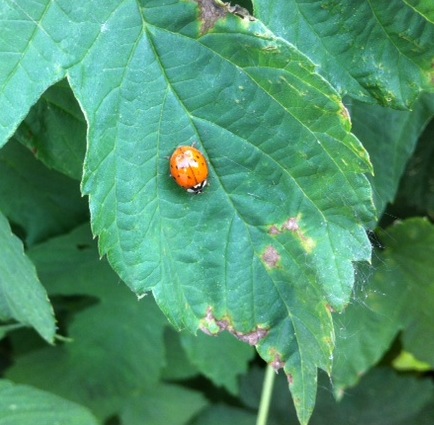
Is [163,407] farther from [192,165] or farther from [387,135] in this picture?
[192,165]

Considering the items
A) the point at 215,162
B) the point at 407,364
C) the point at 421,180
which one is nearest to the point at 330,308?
the point at 215,162

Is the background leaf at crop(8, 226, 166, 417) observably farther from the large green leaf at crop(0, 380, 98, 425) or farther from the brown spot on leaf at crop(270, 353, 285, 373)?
the brown spot on leaf at crop(270, 353, 285, 373)

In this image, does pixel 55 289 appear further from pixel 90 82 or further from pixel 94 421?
pixel 90 82

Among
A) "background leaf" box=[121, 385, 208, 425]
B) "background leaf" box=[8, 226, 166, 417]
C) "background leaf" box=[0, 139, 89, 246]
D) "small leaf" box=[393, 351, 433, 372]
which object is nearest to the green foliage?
"background leaf" box=[0, 139, 89, 246]

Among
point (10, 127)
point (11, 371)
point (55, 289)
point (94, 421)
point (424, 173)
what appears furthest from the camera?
point (11, 371)

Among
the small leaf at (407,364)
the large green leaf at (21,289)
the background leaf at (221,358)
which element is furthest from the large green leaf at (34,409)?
the small leaf at (407,364)

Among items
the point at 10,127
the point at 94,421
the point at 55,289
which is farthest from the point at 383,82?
the point at 55,289

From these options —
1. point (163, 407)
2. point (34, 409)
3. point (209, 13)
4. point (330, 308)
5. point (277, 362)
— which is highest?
point (209, 13)
